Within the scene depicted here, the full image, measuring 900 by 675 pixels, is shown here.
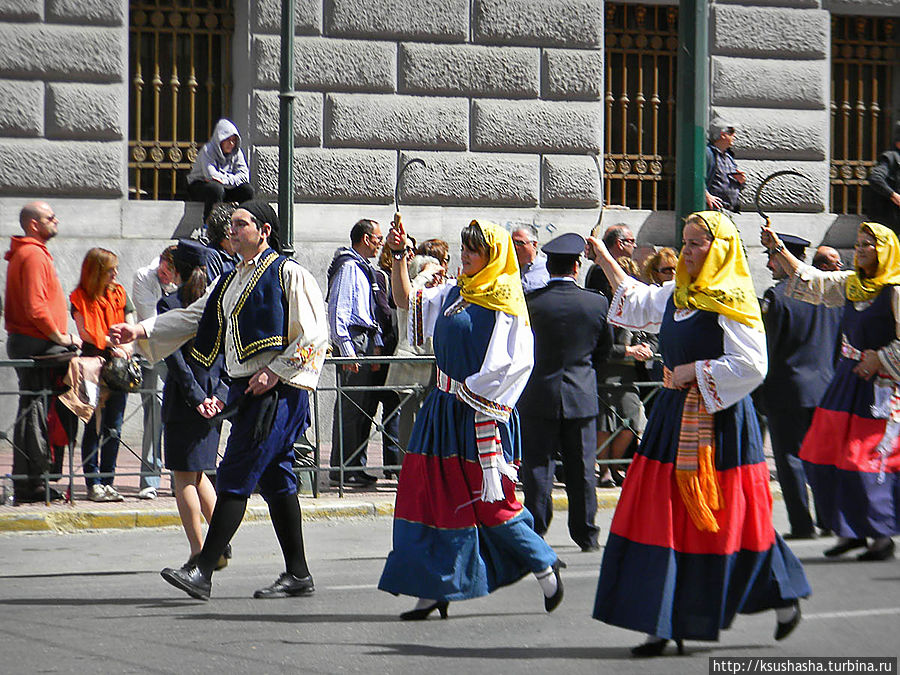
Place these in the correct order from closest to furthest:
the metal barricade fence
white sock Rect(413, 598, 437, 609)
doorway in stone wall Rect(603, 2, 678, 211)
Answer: white sock Rect(413, 598, 437, 609), the metal barricade fence, doorway in stone wall Rect(603, 2, 678, 211)

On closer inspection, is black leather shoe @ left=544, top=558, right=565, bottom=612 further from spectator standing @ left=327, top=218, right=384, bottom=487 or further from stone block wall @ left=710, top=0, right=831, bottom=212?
stone block wall @ left=710, top=0, right=831, bottom=212

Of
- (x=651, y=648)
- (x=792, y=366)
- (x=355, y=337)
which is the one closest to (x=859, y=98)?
(x=355, y=337)

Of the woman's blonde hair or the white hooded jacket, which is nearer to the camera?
the woman's blonde hair

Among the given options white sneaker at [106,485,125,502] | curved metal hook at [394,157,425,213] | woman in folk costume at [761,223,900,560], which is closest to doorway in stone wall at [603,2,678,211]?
curved metal hook at [394,157,425,213]

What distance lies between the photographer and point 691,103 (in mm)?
10008

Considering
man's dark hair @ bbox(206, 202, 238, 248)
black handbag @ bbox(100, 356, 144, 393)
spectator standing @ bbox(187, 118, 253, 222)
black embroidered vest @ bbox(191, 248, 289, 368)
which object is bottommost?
black handbag @ bbox(100, 356, 144, 393)

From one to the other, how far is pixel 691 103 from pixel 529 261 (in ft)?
5.54

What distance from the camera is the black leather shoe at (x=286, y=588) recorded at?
7379mm

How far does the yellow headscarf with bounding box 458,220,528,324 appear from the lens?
6863 mm

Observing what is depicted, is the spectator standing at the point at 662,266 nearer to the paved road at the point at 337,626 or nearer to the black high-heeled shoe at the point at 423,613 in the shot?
the paved road at the point at 337,626

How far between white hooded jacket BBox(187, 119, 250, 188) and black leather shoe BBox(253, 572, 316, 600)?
6446 mm

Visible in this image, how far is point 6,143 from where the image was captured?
1307 centimetres

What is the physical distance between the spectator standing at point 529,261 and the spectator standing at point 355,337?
3.81ft

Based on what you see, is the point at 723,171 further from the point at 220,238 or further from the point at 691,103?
the point at 220,238
